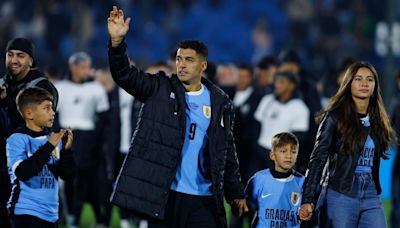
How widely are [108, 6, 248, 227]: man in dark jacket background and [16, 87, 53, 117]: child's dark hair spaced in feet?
2.55

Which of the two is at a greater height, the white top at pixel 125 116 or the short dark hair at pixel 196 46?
the short dark hair at pixel 196 46

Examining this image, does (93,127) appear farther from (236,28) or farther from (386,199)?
(236,28)

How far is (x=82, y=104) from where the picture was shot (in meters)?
14.9

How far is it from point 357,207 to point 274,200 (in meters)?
0.96

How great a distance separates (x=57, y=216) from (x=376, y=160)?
2.45m

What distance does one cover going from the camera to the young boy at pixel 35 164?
890 centimetres

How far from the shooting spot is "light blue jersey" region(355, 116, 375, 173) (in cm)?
913

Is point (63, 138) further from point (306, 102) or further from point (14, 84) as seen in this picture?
point (306, 102)

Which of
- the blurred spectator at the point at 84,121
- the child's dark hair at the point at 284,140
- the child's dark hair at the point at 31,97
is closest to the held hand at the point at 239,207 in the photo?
the child's dark hair at the point at 284,140

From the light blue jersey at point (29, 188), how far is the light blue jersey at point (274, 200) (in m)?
1.71

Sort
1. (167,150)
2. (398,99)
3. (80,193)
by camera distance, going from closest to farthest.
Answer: (167,150) < (398,99) < (80,193)

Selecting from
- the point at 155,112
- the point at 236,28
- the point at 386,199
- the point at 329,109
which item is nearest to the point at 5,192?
the point at 155,112

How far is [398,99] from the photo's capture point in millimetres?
13703

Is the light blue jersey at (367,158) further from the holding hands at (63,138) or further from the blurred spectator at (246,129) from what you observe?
the blurred spectator at (246,129)
